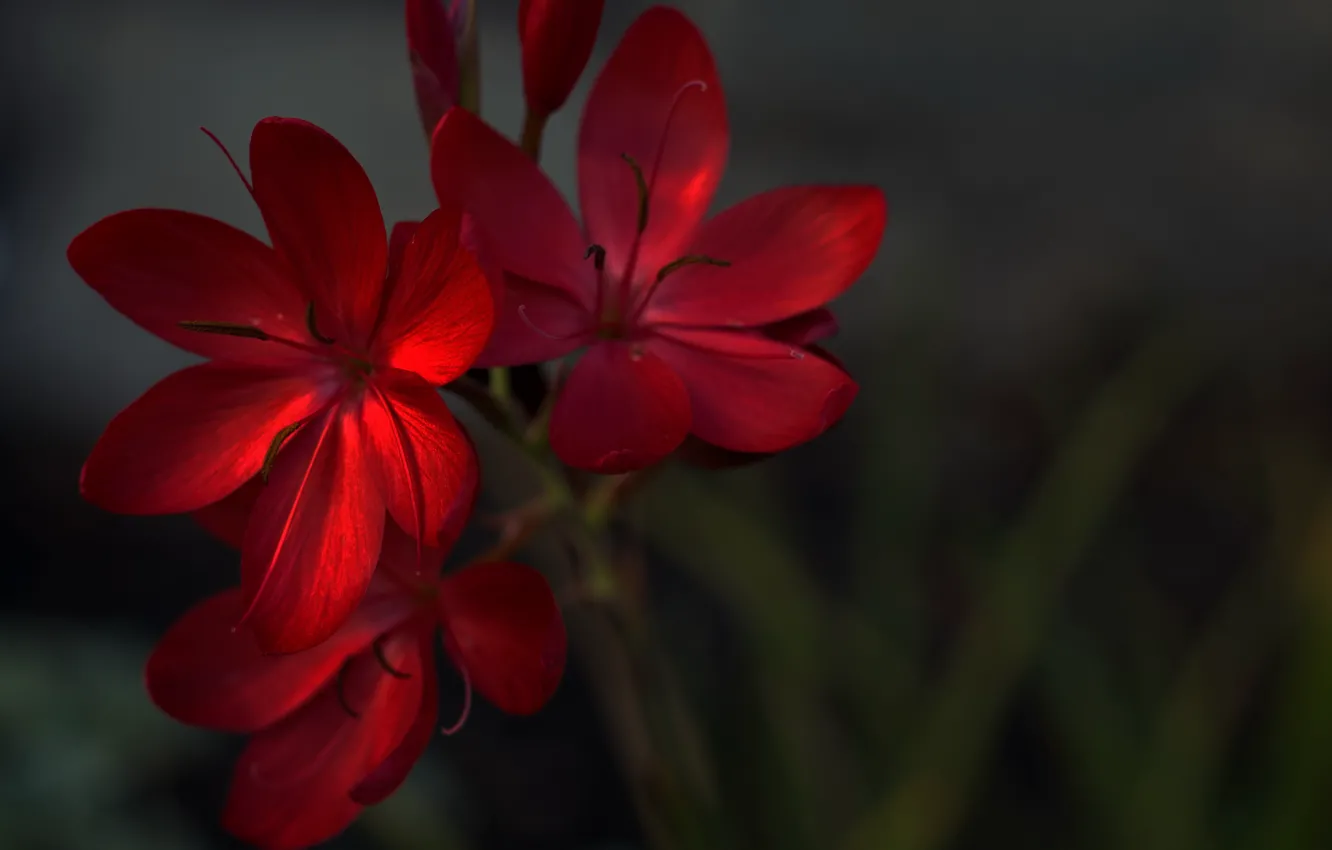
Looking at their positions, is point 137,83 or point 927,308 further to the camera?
point 137,83

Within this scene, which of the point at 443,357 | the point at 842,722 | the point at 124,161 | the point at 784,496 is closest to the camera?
the point at 443,357

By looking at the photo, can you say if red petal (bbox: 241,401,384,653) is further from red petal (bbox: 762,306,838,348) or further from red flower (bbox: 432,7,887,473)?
red petal (bbox: 762,306,838,348)

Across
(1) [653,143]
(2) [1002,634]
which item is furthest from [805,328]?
(2) [1002,634]

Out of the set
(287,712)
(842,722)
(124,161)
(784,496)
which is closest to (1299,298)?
(784,496)

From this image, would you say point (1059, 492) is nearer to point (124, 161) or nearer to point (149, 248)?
point (149, 248)

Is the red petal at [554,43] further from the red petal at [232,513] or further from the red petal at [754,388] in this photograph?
the red petal at [232,513]

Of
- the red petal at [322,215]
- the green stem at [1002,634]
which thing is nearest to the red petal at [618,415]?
the red petal at [322,215]

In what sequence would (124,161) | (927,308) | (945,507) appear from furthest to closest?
(124,161), (945,507), (927,308)
